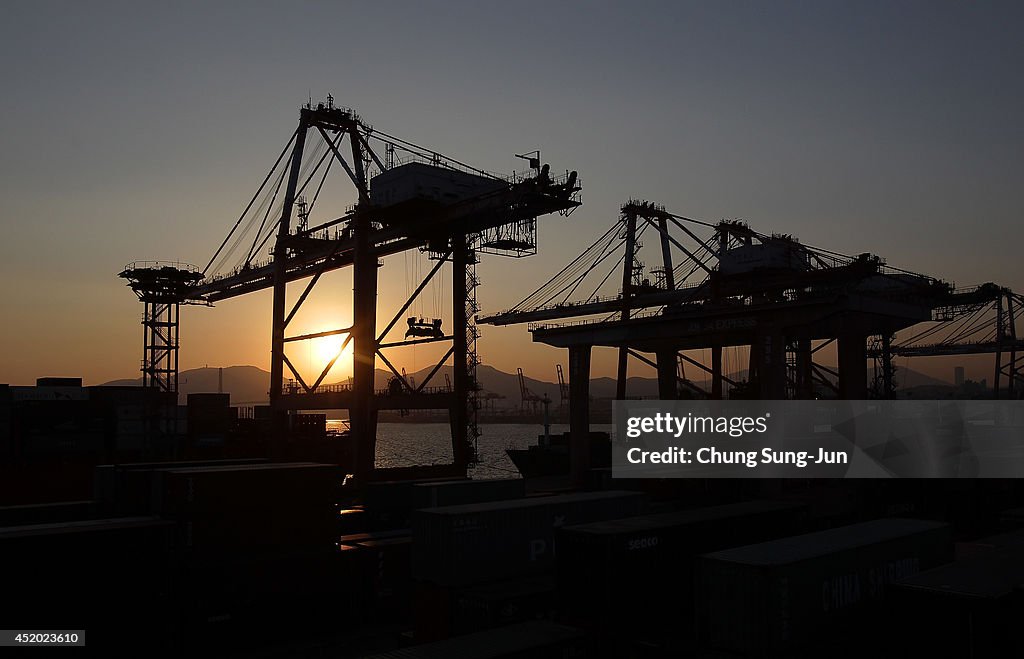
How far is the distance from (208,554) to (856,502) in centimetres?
2983

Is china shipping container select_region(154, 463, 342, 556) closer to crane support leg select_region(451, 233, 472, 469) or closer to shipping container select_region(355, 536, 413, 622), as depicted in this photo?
shipping container select_region(355, 536, 413, 622)

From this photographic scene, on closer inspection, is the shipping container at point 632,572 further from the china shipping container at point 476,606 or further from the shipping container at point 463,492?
the shipping container at point 463,492

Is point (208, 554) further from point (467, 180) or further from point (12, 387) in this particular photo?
point (12, 387)

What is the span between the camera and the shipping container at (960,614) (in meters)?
13.9

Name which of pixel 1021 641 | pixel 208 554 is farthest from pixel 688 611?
pixel 208 554

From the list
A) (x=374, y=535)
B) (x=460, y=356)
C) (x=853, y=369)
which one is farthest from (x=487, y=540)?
(x=853, y=369)

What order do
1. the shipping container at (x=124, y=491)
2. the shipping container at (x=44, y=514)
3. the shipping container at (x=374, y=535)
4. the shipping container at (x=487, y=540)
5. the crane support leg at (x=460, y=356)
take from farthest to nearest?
the crane support leg at (x=460, y=356) → the shipping container at (x=374, y=535) → the shipping container at (x=44, y=514) → the shipping container at (x=124, y=491) → the shipping container at (x=487, y=540)

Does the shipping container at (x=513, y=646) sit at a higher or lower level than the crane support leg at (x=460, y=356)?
lower

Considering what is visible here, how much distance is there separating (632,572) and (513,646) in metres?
4.56

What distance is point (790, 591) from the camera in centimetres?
1544

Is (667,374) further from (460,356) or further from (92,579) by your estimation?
(92,579)

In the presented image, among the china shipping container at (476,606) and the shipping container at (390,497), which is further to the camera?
the shipping container at (390,497)

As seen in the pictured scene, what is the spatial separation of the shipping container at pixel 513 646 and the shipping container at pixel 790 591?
9.39 ft

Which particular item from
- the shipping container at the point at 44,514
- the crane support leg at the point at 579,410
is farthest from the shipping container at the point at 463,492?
the crane support leg at the point at 579,410
